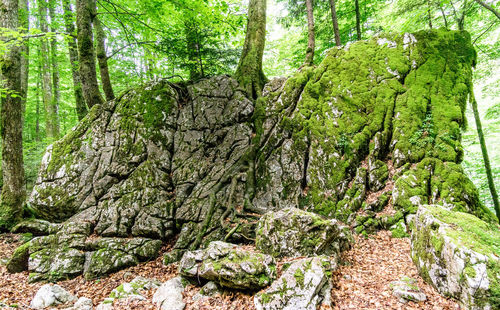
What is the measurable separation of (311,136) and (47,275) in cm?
894

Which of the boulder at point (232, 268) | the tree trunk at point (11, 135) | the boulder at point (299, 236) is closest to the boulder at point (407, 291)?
the boulder at point (299, 236)

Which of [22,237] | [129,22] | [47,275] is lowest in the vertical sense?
[47,275]

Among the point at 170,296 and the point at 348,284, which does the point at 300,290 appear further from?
the point at 170,296

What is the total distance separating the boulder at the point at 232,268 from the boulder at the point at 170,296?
0.29 meters

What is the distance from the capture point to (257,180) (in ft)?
27.5

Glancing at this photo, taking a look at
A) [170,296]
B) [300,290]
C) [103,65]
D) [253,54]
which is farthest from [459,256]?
[103,65]

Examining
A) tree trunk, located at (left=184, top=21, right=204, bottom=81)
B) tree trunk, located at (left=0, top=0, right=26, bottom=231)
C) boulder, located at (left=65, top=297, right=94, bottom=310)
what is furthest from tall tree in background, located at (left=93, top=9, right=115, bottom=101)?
boulder, located at (left=65, top=297, right=94, bottom=310)

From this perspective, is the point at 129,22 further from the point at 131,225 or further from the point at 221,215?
the point at 221,215

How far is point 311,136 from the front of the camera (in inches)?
323

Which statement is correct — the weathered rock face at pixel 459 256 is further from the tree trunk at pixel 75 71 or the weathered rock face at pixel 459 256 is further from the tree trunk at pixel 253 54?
the tree trunk at pixel 75 71

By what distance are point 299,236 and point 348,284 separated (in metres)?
1.31

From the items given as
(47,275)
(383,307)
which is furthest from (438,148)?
(47,275)

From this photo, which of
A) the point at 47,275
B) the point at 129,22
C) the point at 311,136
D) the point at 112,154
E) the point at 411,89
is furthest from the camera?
the point at 129,22

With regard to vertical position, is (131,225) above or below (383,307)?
above
